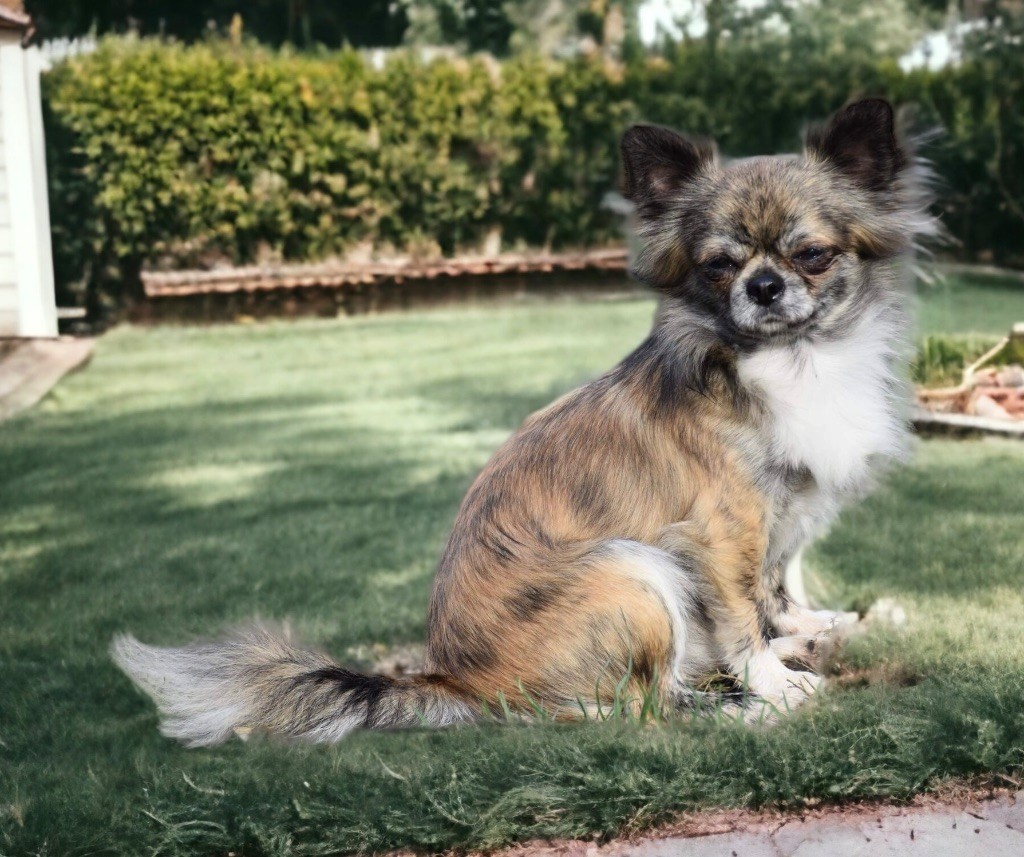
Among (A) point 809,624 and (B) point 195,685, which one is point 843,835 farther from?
(B) point 195,685

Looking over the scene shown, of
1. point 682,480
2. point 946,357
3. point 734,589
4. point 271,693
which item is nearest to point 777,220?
point 682,480

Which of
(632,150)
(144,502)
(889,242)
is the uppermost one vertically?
(632,150)

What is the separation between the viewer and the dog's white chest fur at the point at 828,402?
2730 millimetres

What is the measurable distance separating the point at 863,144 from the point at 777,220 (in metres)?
0.31

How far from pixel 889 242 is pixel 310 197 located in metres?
7.12

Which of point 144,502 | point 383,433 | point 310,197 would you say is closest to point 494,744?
point 144,502

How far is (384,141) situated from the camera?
10023mm

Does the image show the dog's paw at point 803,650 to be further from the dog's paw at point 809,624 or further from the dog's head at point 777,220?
the dog's head at point 777,220

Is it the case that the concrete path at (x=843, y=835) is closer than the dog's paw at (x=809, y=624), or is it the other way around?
the concrete path at (x=843, y=835)

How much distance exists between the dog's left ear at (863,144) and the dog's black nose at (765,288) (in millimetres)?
364

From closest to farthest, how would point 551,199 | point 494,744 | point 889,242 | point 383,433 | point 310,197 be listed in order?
1. point 494,744
2. point 889,242
3. point 383,433
4. point 310,197
5. point 551,199

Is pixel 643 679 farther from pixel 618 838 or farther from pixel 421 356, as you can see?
pixel 421 356

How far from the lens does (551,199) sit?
10727mm

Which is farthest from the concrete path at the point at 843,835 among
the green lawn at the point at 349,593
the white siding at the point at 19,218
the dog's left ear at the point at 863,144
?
the white siding at the point at 19,218
